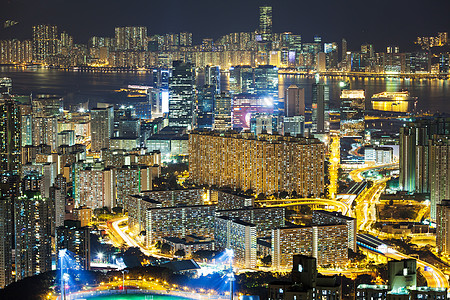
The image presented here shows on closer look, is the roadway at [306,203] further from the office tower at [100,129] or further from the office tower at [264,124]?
the office tower at [100,129]

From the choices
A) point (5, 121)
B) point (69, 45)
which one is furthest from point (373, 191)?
point (69, 45)

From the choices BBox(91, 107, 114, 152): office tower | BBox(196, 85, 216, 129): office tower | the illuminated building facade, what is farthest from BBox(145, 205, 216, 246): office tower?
BBox(196, 85, 216, 129): office tower

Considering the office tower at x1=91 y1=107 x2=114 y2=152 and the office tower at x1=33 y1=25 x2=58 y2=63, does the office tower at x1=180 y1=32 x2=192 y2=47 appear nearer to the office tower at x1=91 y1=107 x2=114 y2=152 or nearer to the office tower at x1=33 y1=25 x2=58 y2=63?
the office tower at x1=33 y1=25 x2=58 y2=63

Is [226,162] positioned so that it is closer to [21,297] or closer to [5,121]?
[5,121]

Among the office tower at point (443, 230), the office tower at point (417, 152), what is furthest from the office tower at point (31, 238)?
the office tower at point (417, 152)

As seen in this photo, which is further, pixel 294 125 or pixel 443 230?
pixel 294 125

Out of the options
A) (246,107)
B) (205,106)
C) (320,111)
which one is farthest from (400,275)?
(246,107)

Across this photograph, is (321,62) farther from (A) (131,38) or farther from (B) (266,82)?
(B) (266,82)
